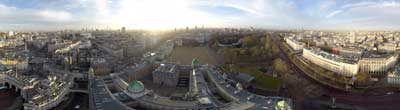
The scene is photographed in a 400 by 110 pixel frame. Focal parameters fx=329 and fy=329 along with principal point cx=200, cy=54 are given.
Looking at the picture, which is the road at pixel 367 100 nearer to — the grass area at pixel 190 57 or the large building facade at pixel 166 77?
the large building facade at pixel 166 77

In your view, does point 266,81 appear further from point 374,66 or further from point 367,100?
point 374,66

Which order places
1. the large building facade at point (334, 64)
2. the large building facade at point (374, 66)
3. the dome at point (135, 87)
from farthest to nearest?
the large building facade at point (374, 66)
the large building facade at point (334, 64)
the dome at point (135, 87)

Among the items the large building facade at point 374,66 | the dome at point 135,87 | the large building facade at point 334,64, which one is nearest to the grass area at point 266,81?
the large building facade at point 334,64

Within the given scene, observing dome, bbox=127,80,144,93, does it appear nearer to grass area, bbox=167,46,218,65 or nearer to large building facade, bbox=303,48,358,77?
grass area, bbox=167,46,218,65

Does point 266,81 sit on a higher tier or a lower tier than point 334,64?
lower

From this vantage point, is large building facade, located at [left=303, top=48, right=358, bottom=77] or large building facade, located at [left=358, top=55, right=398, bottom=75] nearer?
large building facade, located at [left=303, top=48, right=358, bottom=77]

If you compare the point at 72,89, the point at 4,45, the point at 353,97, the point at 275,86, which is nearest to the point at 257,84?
the point at 275,86

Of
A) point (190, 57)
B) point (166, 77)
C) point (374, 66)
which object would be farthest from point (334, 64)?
point (190, 57)

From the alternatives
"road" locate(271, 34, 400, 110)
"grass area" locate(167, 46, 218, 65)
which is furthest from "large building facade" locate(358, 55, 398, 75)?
"grass area" locate(167, 46, 218, 65)

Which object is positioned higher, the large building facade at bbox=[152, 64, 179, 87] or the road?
the large building facade at bbox=[152, 64, 179, 87]

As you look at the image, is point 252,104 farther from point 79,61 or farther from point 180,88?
point 79,61

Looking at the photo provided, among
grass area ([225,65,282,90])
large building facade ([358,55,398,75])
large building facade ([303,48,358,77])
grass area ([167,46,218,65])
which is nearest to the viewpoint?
grass area ([225,65,282,90])
